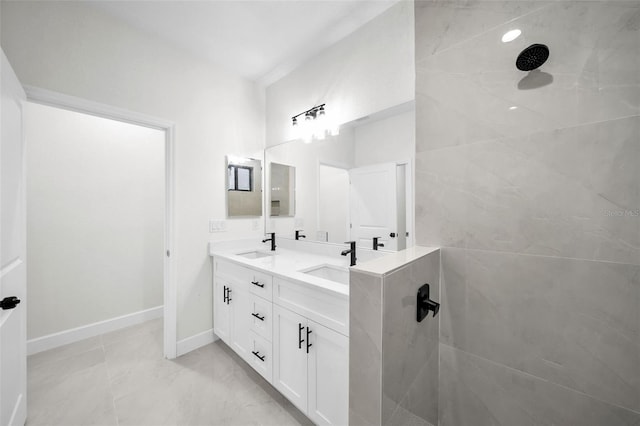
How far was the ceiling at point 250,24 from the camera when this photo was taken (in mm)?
1625

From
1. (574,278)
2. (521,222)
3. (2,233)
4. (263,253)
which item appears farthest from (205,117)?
(574,278)

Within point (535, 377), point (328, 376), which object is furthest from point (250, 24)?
point (535, 377)

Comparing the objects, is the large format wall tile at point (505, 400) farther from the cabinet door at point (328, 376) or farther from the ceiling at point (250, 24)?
the ceiling at point (250, 24)

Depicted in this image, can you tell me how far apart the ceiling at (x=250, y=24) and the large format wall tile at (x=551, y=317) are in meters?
1.79

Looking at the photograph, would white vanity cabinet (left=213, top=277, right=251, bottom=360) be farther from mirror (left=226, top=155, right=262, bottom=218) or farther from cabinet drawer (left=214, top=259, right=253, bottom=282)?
mirror (left=226, top=155, right=262, bottom=218)

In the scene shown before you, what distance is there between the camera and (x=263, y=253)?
238 cm

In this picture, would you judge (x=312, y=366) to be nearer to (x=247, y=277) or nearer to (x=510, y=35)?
(x=247, y=277)

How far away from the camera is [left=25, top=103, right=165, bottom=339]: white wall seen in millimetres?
2146

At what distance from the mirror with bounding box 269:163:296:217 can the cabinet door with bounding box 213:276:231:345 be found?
87cm

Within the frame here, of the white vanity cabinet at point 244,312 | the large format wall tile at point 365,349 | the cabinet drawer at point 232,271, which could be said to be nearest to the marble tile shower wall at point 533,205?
the large format wall tile at point 365,349

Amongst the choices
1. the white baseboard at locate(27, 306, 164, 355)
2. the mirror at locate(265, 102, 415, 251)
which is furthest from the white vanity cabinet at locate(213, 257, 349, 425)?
the white baseboard at locate(27, 306, 164, 355)

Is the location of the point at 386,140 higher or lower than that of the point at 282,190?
higher

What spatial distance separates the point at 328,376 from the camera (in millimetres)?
1205

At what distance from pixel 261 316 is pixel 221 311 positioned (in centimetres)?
72
